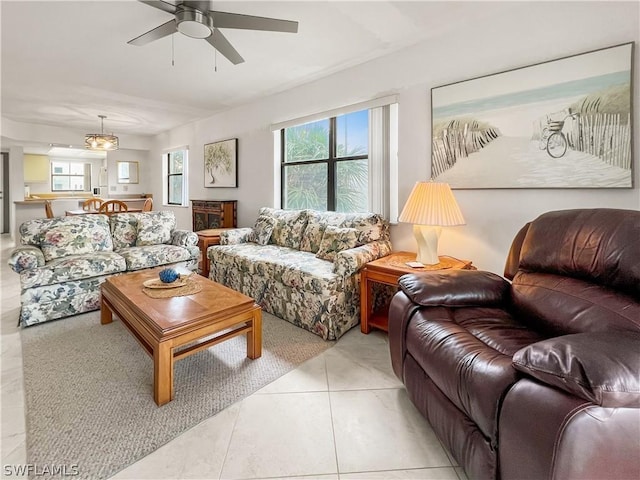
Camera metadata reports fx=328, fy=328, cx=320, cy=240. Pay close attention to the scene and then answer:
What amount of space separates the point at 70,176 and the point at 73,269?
9.37 m

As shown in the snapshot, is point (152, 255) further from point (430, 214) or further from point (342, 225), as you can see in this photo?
point (430, 214)

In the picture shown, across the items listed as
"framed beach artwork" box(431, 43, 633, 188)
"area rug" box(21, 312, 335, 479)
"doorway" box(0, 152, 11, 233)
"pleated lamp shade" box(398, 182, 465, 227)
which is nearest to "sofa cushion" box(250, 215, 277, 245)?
"area rug" box(21, 312, 335, 479)

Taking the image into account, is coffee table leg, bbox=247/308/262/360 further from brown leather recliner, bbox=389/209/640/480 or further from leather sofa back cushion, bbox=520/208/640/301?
leather sofa back cushion, bbox=520/208/640/301

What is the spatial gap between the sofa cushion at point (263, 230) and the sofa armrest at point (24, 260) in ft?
6.31

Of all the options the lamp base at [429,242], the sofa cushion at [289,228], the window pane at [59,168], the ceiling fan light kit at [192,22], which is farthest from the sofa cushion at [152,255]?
the window pane at [59,168]

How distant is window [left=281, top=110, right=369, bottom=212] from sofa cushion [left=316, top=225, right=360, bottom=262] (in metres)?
0.58

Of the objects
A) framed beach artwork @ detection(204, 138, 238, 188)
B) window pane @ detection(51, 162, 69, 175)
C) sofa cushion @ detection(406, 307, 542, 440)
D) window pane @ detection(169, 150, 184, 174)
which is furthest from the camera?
window pane @ detection(51, 162, 69, 175)

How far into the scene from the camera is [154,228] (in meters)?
3.80

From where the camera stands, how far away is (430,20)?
96.5 inches

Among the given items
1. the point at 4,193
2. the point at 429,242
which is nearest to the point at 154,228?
the point at 429,242

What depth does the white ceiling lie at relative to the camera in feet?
7.61

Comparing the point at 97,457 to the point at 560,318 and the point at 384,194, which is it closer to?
the point at 560,318

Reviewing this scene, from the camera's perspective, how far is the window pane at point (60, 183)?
9773 millimetres

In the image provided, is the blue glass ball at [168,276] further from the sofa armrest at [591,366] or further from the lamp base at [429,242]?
the sofa armrest at [591,366]
